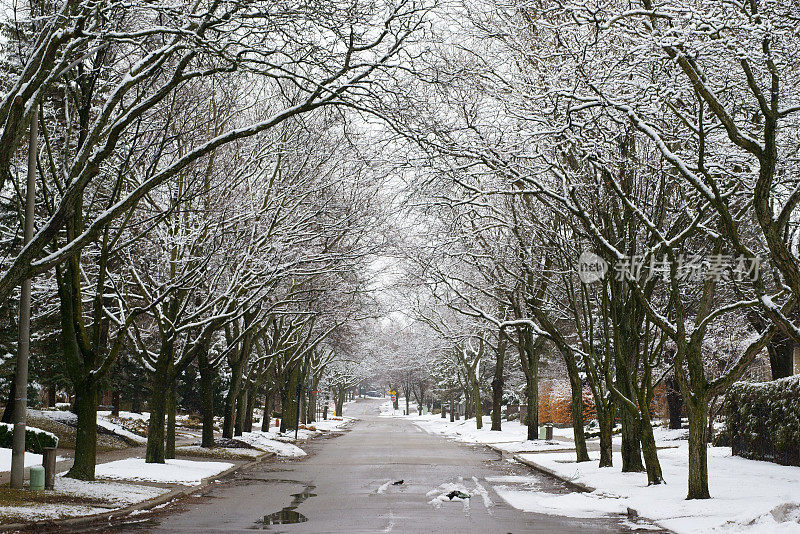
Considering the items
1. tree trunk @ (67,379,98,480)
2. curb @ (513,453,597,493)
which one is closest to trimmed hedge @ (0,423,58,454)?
tree trunk @ (67,379,98,480)

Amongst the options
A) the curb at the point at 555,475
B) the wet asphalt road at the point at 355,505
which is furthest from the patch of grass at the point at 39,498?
the curb at the point at 555,475

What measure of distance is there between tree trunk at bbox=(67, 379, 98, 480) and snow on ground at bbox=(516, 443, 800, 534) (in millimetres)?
7812

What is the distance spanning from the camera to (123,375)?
40406 millimetres

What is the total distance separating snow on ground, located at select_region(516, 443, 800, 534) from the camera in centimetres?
1048

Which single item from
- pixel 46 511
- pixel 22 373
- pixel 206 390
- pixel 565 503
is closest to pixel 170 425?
pixel 206 390

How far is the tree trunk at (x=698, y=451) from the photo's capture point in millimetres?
13797

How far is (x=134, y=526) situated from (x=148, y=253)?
1043 cm

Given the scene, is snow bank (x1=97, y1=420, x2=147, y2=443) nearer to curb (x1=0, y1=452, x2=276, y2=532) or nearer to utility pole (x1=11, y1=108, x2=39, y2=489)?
curb (x1=0, y1=452, x2=276, y2=532)

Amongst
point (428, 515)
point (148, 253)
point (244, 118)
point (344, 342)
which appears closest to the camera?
point (428, 515)

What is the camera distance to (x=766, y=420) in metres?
21.0

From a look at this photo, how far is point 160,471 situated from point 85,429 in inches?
156

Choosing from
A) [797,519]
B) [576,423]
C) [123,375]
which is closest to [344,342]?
[123,375]

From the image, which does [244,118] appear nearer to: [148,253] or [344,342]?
[148,253]

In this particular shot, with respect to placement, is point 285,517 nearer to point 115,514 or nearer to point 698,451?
point 115,514
